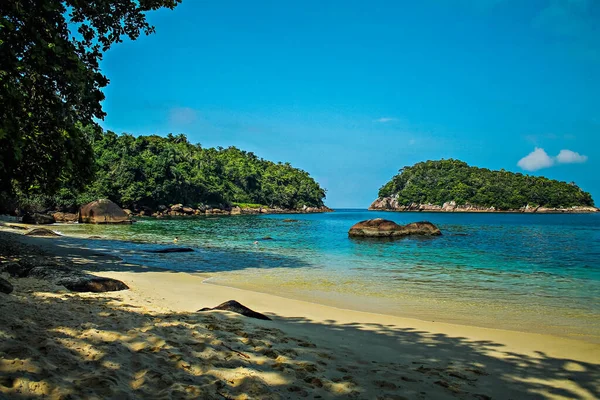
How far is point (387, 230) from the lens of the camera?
117 ft

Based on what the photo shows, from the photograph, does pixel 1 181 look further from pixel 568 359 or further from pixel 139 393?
pixel 568 359

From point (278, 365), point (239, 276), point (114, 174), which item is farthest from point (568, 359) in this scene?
point (114, 174)

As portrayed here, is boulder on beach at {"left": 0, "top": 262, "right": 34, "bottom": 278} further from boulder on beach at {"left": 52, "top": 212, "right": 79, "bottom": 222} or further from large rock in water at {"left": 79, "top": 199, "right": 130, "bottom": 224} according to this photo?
boulder on beach at {"left": 52, "top": 212, "right": 79, "bottom": 222}

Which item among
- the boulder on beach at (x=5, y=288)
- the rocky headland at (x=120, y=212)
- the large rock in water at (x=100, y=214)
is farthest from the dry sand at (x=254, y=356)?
the large rock in water at (x=100, y=214)

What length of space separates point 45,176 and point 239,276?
7188mm

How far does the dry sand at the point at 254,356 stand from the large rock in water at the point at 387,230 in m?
28.1

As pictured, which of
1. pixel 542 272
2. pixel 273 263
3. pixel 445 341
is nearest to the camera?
pixel 445 341

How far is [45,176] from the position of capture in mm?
11180

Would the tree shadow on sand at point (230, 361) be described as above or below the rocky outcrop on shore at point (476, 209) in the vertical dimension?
below

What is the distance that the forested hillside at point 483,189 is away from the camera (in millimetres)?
143500

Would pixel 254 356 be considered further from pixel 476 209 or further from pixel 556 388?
pixel 476 209

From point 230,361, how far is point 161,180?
7449 centimetres

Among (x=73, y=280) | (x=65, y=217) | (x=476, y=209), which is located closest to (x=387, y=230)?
(x=73, y=280)

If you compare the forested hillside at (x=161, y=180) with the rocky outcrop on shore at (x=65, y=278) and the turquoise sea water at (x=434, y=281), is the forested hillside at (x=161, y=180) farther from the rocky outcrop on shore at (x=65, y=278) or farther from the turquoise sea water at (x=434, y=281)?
the rocky outcrop on shore at (x=65, y=278)
